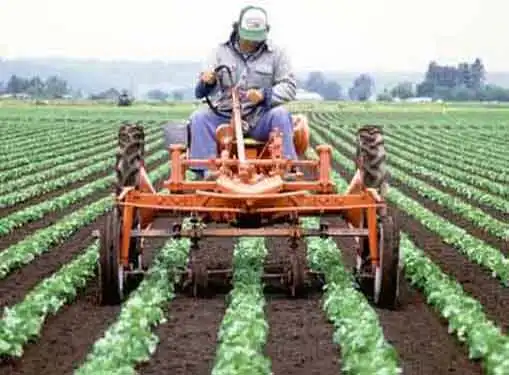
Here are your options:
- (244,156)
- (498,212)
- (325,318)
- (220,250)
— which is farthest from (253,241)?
(498,212)

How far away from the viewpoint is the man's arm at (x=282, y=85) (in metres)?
11.1

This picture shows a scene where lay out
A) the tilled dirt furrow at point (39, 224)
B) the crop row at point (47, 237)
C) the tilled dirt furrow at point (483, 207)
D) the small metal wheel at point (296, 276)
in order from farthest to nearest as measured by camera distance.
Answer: the tilled dirt furrow at point (483, 207) → the tilled dirt furrow at point (39, 224) → the crop row at point (47, 237) → the small metal wheel at point (296, 276)

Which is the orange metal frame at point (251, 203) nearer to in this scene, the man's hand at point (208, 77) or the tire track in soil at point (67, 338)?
the tire track in soil at point (67, 338)

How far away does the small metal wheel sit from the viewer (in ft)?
33.1

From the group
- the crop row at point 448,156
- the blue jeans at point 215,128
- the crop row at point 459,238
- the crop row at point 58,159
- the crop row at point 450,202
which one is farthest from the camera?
the crop row at point 448,156

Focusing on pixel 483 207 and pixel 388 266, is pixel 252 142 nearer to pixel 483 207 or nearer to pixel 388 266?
pixel 388 266

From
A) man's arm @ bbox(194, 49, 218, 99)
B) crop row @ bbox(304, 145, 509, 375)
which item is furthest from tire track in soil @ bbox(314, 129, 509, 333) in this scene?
man's arm @ bbox(194, 49, 218, 99)

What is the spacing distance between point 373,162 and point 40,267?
126 inches

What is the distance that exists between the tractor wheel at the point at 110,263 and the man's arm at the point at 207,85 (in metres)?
1.73

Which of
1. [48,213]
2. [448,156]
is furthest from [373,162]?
[448,156]

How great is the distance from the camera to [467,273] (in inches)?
452

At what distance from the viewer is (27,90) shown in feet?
423

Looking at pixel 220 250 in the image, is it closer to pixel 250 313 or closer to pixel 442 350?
pixel 250 313

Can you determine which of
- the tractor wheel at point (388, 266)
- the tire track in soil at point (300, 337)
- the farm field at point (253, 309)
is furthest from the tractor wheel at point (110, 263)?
the tractor wheel at point (388, 266)
